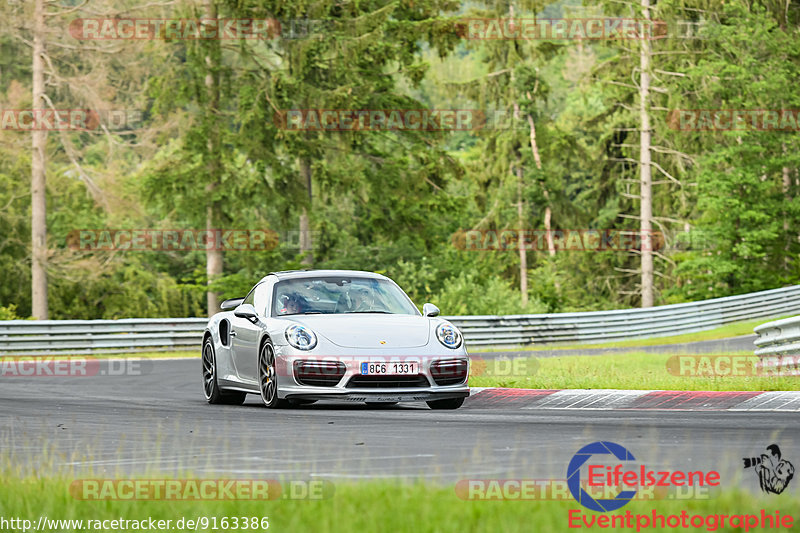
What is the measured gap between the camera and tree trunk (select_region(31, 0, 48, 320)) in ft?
128

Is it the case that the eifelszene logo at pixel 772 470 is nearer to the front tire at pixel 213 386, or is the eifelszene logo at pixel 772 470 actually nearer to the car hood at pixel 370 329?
the car hood at pixel 370 329

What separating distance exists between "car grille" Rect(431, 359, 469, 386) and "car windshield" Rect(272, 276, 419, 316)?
128 centimetres

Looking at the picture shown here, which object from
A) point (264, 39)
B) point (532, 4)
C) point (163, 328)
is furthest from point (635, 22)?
point (163, 328)

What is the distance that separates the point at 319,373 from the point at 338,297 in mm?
1668

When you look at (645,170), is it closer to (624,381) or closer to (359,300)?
(624,381)

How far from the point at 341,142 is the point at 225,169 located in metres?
4.45

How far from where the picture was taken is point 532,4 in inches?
2131

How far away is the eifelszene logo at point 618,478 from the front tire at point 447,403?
5.11 m

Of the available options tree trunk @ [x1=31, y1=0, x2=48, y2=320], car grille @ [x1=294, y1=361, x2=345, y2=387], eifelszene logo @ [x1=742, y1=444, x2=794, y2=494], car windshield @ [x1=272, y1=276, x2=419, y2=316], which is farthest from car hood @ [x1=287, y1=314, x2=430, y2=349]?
tree trunk @ [x1=31, y1=0, x2=48, y2=320]

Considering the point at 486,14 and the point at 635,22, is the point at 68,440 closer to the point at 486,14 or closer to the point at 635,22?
the point at 635,22

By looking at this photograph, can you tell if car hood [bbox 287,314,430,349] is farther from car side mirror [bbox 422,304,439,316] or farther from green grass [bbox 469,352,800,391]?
green grass [bbox 469,352,800,391]

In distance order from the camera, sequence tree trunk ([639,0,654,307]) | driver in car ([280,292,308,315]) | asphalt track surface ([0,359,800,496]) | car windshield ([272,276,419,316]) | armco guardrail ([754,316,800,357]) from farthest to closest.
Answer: tree trunk ([639,0,654,307])
armco guardrail ([754,316,800,357])
car windshield ([272,276,419,316])
driver in car ([280,292,308,315])
asphalt track surface ([0,359,800,496])

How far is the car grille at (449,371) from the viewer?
12.8 m

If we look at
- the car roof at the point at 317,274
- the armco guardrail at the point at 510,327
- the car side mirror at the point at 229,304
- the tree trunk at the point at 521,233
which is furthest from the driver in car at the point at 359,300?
the tree trunk at the point at 521,233
